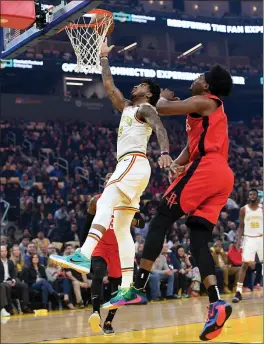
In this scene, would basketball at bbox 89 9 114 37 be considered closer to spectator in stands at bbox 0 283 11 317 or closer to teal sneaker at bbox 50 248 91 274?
teal sneaker at bbox 50 248 91 274

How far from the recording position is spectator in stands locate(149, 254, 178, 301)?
15.6 meters

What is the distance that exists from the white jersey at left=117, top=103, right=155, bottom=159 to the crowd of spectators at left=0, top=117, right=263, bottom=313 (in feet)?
21.7

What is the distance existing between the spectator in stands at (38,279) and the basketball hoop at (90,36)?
663 centimetres

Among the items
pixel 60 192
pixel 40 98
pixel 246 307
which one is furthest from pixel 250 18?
pixel 246 307

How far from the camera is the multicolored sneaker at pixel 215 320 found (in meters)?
5.92

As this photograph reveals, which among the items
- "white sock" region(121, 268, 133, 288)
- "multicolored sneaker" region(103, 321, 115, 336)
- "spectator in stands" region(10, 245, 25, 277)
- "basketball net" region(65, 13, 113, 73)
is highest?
"basketball net" region(65, 13, 113, 73)

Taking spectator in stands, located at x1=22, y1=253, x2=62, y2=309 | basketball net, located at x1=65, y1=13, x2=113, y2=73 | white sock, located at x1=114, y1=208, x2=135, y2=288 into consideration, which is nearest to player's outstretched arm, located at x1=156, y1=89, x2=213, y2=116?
white sock, located at x1=114, y1=208, x2=135, y2=288

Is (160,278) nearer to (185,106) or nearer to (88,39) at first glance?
(88,39)

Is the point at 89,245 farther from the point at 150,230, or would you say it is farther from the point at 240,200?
the point at 240,200

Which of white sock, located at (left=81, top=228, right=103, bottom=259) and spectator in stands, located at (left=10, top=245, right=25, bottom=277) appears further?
spectator in stands, located at (left=10, top=245, right=25, bottom=277)

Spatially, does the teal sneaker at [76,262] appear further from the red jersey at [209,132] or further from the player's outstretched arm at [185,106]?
the player's outstretched arm at [185,106]

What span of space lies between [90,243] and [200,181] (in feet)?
4.21

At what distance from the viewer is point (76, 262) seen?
6.51 m

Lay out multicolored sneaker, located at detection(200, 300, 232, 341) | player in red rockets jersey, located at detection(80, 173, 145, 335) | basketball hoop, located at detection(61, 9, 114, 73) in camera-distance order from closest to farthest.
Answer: multicolored sneaker, located at detection(200, 300, 232, 341)
basketball hoop, located at detection(61, 9, 114, 73)
player in red rockets jersey, located at detection(80, 173, 145, 335)
